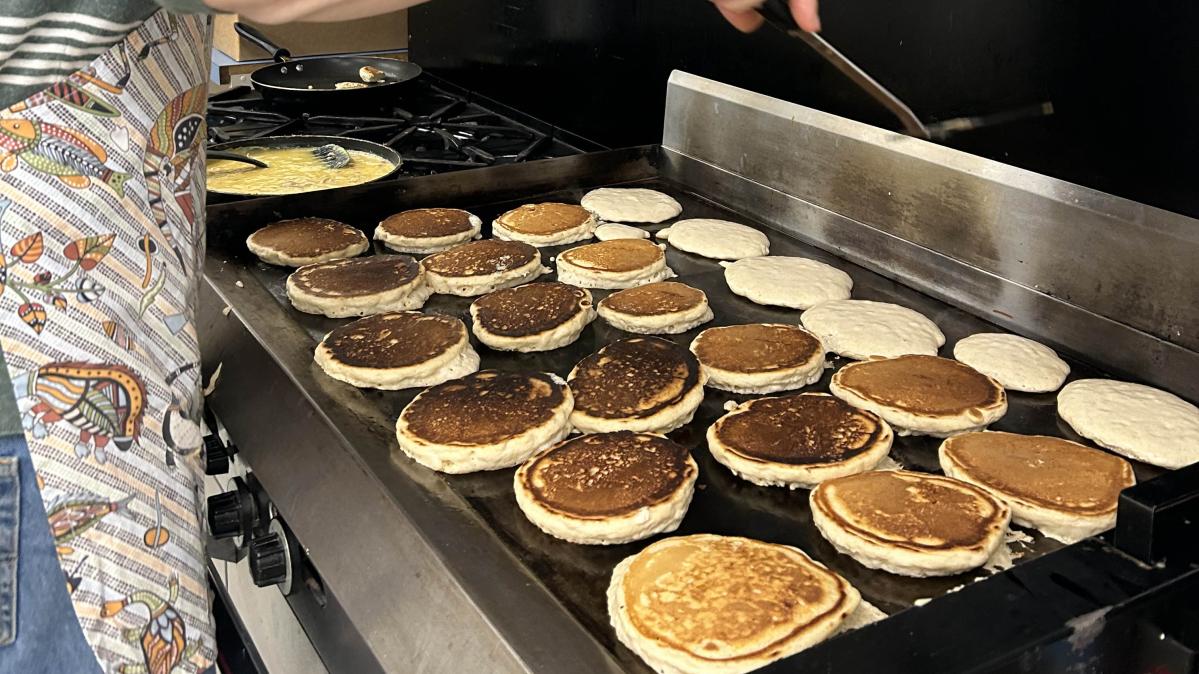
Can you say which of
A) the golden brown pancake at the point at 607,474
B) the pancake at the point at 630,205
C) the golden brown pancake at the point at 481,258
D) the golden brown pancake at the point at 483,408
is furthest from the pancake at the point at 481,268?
the golden brown pancake at the point at 607,474

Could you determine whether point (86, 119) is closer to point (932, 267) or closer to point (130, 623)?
point (130, 623)

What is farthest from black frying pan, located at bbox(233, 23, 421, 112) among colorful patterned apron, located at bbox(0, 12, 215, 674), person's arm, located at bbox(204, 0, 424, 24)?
person's arm, located at bbox(204, 0, 424, 24)

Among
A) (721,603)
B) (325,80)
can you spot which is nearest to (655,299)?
(721,603)

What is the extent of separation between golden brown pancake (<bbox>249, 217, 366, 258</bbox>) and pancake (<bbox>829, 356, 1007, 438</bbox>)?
113 centimetres

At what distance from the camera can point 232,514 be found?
5.90 ft

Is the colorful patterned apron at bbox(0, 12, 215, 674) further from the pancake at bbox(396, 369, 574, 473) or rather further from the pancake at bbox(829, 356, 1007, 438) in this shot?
the pancake at bbox(829, 356, 1007, 438)

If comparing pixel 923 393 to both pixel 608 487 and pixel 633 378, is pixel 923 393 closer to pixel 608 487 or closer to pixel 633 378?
pixel 633 378

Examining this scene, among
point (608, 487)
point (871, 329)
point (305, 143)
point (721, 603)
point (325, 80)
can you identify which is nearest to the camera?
point (721, 603)

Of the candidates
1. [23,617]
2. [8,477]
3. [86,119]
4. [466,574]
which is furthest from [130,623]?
[86,119]

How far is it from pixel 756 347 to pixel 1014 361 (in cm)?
44

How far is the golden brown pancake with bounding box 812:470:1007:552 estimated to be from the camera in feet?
4.49

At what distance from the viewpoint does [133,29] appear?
123cm

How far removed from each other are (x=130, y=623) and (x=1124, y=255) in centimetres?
161

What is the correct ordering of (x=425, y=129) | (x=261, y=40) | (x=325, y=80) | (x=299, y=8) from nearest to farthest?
1. (x=299, y=8)
2. (x=425, y=129)
3. (x=325, y=80)
4. (x=261, y=40)
